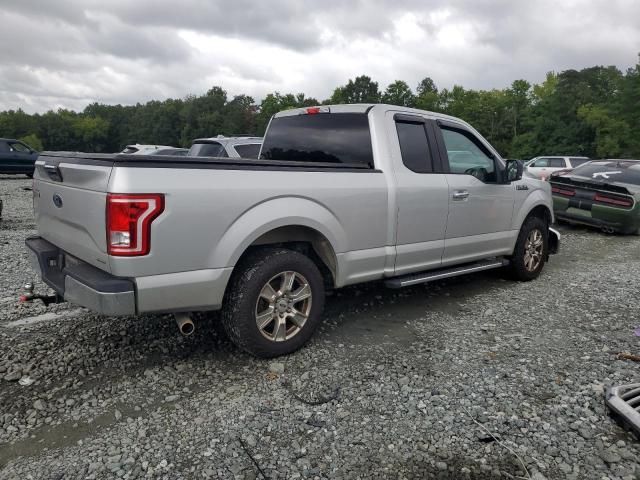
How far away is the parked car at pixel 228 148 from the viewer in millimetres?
8812

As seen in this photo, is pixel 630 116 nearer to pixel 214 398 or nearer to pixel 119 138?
pixel 214 398

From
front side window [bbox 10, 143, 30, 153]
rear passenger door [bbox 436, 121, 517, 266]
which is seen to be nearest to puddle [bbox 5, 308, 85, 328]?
rear passenger door [bbox 436, 121, 517, 266]

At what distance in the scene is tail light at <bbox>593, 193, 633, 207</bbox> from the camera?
9379mm

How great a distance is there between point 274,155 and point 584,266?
4967 mm

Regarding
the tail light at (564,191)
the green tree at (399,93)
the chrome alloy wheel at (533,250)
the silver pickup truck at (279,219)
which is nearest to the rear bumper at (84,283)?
the silver pickup truck at (279,219)

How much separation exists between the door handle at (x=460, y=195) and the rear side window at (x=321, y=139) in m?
1.03

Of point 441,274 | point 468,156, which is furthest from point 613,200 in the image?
point 441,274

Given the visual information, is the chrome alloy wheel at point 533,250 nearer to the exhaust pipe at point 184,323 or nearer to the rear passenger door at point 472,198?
the rear passenger door at point 472,198

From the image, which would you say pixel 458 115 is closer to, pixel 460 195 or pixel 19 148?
pixel 19 148

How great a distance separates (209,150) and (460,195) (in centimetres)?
566

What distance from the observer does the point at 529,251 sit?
603 centimetres

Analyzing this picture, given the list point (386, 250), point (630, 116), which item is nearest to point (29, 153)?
point (386, 250)

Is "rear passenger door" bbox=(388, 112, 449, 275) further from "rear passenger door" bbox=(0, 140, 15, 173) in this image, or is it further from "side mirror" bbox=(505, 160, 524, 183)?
Result: "rear passenger door" bbox=(0, 140, 15, 173)

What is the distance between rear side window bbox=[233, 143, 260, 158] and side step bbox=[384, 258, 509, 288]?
485 cm
